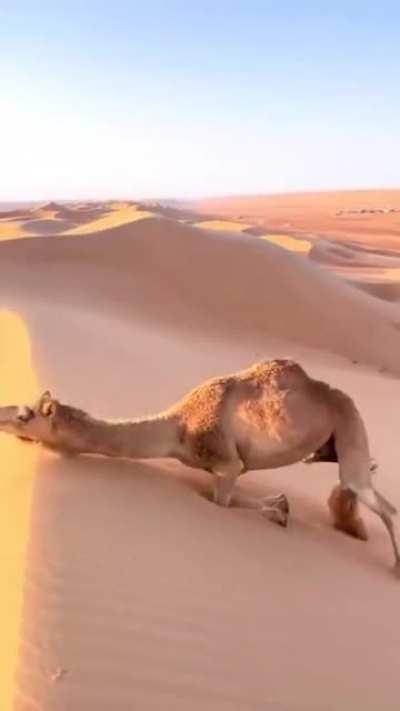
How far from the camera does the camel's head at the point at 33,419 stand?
5.07 metres

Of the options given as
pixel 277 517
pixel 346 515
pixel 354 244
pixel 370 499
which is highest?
pixel 370 499

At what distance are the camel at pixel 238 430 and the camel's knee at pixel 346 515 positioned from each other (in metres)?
0.30

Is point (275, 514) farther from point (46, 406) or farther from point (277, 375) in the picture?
point (46, 406)

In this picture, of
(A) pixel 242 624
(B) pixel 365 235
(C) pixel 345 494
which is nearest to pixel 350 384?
(C) pixel 345 494

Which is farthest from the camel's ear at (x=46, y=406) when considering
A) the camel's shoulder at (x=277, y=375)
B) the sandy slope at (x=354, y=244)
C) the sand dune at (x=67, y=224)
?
the sandy slope at (x=354, y=244)

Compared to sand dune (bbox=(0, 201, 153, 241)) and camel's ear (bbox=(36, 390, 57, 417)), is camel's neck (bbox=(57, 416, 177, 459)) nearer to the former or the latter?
camel's ear (bbox=(36, 390, 57, 417))

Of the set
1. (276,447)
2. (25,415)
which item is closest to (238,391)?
(276,447)

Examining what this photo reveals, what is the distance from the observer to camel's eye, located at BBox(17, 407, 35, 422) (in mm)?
5066

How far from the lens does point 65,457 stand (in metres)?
5.15

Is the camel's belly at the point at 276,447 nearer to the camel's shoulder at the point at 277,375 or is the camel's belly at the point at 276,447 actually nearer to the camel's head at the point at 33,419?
the camel's shoulder at the point at 277,375

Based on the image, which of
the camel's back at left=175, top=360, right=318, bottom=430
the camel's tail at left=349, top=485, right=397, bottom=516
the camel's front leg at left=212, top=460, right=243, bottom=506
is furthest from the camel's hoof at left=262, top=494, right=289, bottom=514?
the camel's back at left=175, top=360, right=318, bottom=430

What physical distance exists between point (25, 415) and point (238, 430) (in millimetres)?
1244

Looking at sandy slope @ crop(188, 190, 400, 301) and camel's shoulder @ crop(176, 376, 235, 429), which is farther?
sandy slope @ crop(188, 190, 400, 301)

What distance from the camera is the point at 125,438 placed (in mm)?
5223
